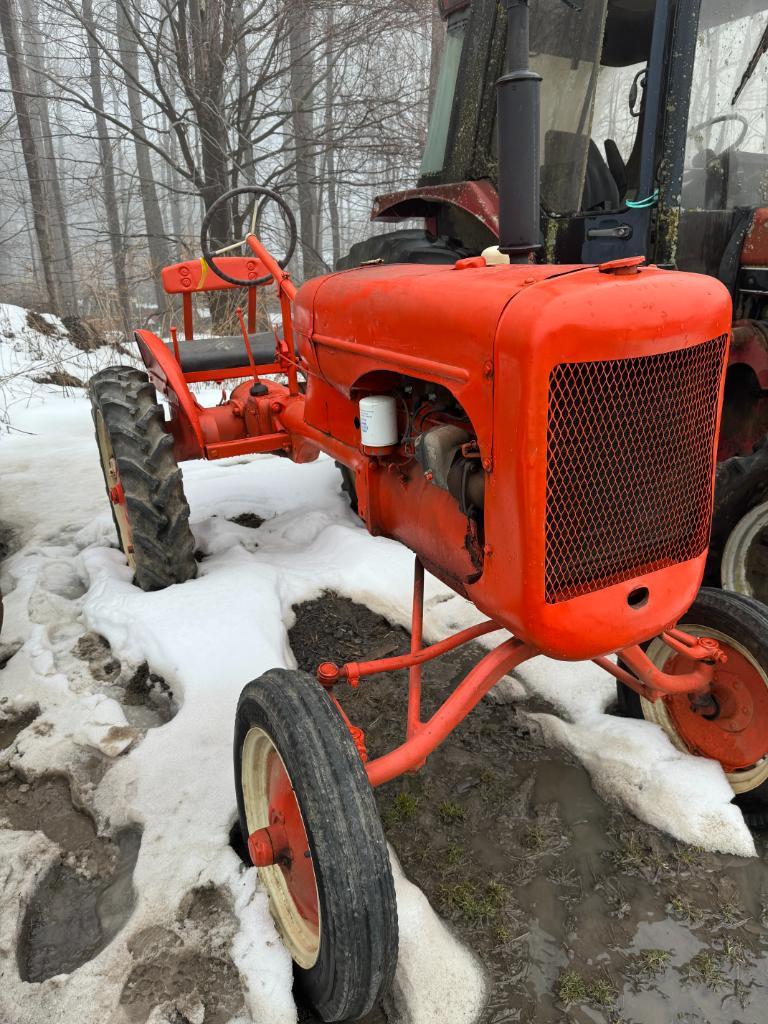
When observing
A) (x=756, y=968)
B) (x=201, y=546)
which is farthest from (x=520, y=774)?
(x=201, y=546)

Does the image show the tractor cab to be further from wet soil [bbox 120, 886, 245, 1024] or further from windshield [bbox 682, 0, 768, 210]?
wet soil [bbox 120, 886, 245, 1024]

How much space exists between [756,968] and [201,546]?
8.62 feet

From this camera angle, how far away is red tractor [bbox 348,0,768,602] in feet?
8.45

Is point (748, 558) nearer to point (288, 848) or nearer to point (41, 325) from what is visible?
point (288, 848)

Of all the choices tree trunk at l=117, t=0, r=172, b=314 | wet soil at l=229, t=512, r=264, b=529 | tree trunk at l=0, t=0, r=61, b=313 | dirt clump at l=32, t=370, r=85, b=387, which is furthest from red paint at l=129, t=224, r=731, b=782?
tree trunk at l=0, t=0, r=61, b=313

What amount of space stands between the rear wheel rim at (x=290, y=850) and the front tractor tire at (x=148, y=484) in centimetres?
133

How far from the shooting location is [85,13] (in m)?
8.27

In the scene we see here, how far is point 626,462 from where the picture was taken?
4.61ft

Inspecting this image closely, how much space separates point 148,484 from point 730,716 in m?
2.10

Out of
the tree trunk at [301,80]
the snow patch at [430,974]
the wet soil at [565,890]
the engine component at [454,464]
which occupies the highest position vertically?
the tree trunk at [301,80]

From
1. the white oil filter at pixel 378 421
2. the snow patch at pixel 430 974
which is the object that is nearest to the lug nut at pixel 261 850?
the snow patch at pixel 430 974

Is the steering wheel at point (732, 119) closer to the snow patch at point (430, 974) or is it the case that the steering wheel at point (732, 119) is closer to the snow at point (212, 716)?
the snow at point (212, 716)

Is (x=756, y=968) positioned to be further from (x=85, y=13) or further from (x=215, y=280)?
(x=85, y=13)

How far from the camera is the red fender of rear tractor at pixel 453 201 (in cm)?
295
